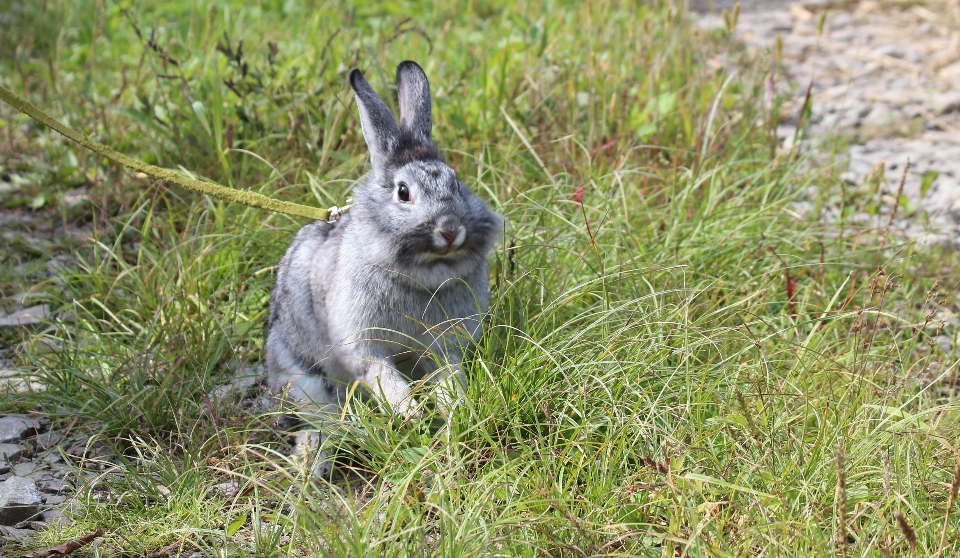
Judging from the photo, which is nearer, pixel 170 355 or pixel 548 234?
pixel 170 355

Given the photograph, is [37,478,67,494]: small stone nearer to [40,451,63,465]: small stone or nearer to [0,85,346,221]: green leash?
[40,451,63,465]: small stone

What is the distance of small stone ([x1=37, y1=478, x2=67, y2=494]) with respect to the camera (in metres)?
3.25

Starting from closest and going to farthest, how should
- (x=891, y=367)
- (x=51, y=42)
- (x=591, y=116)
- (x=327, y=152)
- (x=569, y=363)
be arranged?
(x=569, y=363) → (x=891, y=367) → (x=327, y=152) → (x=591, y=116) → (x=51, y=42)

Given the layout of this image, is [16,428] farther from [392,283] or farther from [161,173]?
[392,283]

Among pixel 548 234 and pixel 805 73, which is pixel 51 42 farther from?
pixel 805 73

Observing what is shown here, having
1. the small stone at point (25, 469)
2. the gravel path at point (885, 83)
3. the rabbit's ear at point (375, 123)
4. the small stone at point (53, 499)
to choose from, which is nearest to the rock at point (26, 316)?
the small stone at point (25, 469)

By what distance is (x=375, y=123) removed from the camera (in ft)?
11.3

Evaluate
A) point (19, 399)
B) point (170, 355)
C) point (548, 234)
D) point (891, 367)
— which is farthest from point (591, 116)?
point (19, 399)

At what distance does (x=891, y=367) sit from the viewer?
3516 mm

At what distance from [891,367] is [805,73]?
441cm

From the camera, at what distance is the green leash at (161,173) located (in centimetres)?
339

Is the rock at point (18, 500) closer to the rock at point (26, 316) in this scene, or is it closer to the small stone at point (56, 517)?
the small stone at point (56, 517)

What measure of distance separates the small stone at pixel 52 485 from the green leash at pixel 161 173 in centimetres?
108

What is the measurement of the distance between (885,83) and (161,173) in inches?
223
